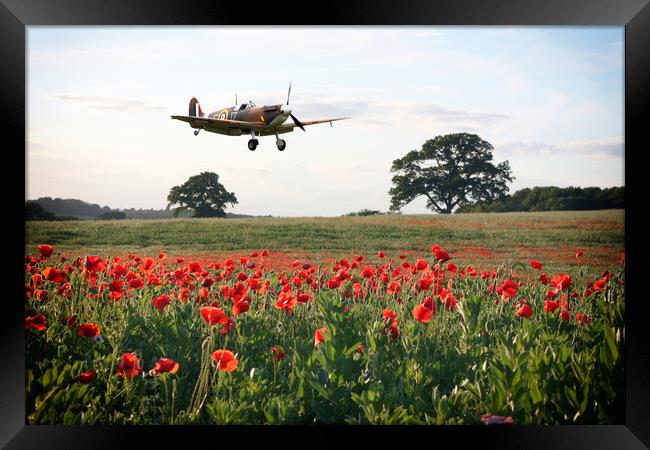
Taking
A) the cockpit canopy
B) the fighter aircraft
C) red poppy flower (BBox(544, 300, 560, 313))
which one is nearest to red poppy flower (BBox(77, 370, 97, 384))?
the fighter aircraft

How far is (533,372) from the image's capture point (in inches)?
149

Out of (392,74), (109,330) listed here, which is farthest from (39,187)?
(392,74)

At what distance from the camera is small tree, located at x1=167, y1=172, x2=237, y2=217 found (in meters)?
4.15

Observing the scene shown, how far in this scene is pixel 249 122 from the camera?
4117mm

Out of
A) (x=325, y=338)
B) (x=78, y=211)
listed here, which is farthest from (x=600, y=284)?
(x=78, y=211)

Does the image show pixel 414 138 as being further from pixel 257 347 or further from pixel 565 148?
pixel 257 347

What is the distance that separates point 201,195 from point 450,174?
5.56 feet

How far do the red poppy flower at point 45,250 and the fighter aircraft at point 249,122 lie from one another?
1178 millimetres

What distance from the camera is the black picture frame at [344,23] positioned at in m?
3.76

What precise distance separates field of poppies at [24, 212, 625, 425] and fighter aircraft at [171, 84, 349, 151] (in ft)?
2.66

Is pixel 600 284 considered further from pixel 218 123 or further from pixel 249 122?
pixel 218 123

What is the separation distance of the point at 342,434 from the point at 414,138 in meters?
1.95

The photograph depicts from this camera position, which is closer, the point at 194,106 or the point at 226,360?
the point at 226,360

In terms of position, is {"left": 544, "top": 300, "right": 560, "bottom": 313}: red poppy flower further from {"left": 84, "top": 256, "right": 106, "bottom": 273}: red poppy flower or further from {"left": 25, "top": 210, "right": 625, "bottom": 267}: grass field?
{"left": 84, "top": 256, "right": 106, "bottom": 273}: red poppy flower
